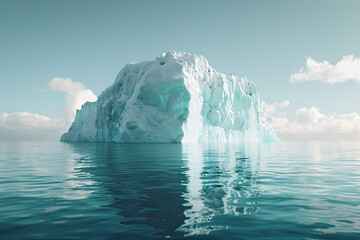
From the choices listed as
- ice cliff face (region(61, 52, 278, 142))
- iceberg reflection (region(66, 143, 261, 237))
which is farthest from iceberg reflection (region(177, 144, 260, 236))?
ice cliff face (region(61, 52, 278, 142))

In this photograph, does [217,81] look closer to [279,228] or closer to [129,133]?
[129,133]

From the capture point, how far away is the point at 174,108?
45.7 m

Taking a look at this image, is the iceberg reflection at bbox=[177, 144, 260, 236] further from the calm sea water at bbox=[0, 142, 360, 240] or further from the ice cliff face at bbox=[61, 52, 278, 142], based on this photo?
the ice cliff face at bbox=[61, 52, 278, 142]

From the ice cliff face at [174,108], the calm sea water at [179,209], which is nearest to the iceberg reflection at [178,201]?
the calm sea water at [179,209]

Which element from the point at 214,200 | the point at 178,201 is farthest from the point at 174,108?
the point at 178,201

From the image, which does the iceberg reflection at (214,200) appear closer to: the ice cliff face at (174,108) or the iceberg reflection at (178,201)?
the iceberg reflection at (178,201)

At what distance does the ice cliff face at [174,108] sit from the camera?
4569cm

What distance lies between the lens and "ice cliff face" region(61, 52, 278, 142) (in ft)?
150

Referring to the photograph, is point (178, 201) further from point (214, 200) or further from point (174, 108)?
point (174, 108)

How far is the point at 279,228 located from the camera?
400cm

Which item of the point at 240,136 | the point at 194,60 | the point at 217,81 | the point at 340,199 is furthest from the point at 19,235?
the point at 240,136

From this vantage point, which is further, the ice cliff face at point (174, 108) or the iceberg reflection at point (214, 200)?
the ice cliff face at point (174, 108)

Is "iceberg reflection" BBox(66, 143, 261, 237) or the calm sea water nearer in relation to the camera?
the calm sea water

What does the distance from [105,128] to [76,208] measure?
54446 millimetres
